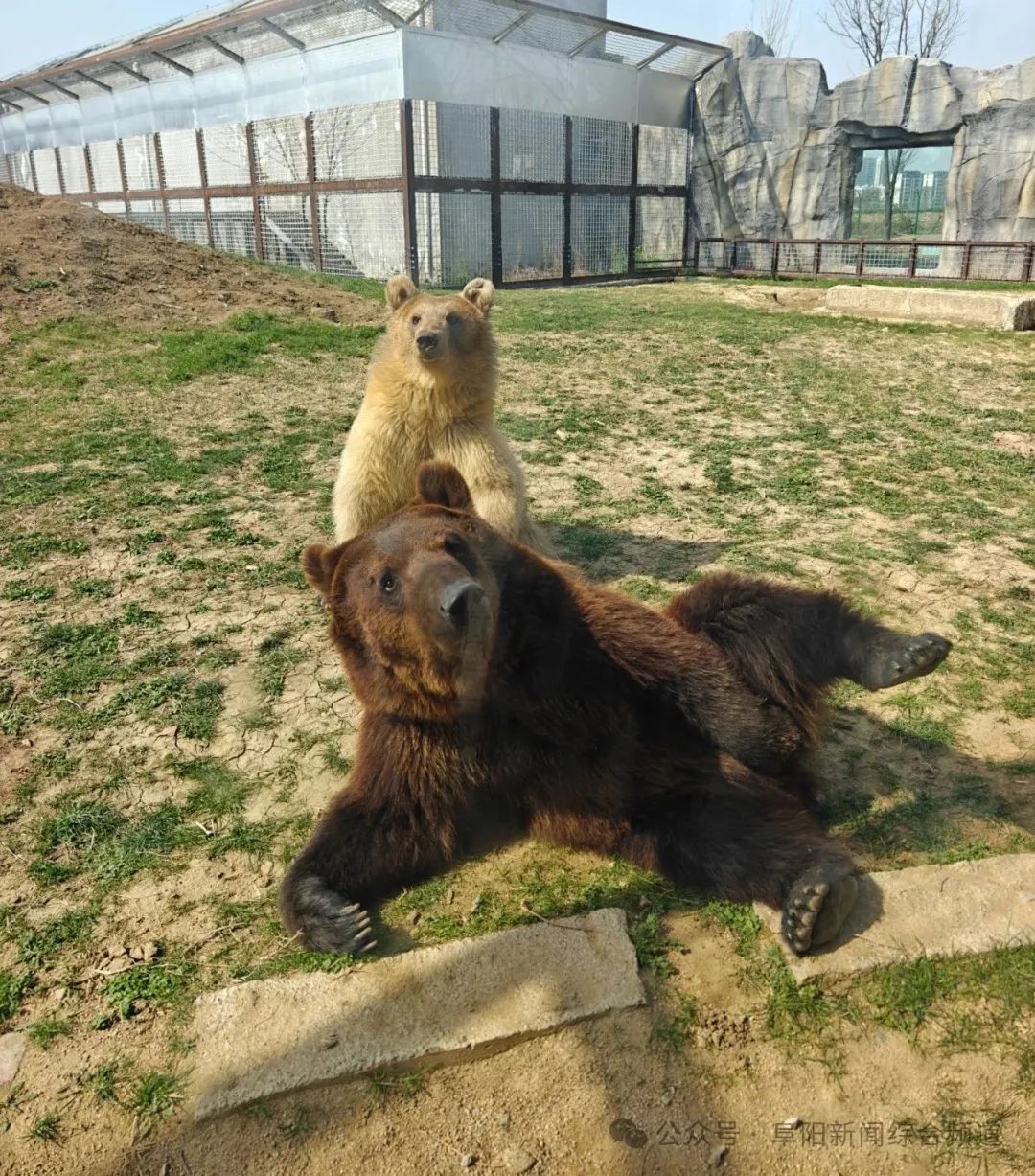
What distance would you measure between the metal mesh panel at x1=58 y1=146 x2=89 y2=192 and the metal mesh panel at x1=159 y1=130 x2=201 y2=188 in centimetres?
457

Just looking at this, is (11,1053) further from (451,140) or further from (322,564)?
(451,140)

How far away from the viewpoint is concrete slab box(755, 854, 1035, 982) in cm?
246

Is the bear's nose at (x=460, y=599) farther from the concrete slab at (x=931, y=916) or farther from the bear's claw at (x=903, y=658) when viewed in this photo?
the bear's claw at (x=903, y=658)

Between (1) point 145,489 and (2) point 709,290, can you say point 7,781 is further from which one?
(2) point 709,290

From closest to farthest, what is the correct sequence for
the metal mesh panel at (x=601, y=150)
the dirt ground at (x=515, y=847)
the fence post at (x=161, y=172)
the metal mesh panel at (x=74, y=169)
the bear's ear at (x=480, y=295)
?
the dirt ground at (x=515, y=847), the bear's ear at (x=480, y=295), the metal mesh panel at (x=601, y=150), the fence post at (x=161, y=172), the metal mesh panel at (x=74, y=169)

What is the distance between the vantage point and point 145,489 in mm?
6488

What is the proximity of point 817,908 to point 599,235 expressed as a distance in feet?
68.4

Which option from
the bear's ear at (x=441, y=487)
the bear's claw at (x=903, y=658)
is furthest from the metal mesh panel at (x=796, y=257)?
the bear's ear at (x=441, y=487)

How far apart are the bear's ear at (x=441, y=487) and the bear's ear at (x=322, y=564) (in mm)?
322

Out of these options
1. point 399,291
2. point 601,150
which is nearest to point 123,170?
point 601,150

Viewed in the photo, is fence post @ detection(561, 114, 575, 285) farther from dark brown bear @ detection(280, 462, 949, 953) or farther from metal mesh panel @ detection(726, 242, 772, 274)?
dark brown bear @ detection(280, 462, 949, 953)

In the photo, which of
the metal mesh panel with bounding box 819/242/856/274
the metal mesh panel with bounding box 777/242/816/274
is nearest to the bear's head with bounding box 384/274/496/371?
the metal mesh panel with bounding box 777/242/816/274

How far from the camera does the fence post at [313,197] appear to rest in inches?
734

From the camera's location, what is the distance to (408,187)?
17266 mm
